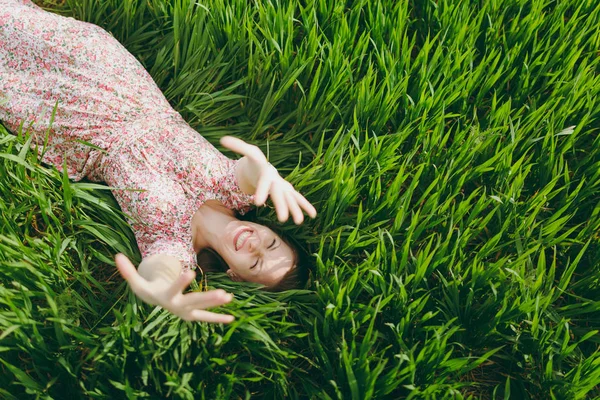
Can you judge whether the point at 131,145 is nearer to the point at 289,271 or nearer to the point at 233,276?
the point at 233,276

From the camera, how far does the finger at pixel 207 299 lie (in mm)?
1240

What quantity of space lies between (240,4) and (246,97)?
14.1 inches

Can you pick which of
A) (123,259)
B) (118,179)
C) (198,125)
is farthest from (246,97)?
(123,259)

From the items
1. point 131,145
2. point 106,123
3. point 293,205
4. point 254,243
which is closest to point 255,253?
point 254,243

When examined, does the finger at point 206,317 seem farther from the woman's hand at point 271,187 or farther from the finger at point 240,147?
the finger at point 240,147

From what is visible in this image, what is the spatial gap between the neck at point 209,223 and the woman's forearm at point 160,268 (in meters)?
0.19

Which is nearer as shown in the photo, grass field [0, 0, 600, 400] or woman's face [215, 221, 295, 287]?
grass field [0, 0, 600, 400]

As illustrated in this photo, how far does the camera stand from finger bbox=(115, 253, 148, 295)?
4.17 feet

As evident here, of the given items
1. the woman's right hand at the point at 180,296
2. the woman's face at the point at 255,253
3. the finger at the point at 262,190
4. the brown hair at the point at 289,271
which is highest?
the finger at the point at 262,190

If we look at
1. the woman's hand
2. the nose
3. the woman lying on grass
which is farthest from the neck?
the woman's hand

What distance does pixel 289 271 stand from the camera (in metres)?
1.64

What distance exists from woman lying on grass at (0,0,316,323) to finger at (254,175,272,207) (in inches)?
3.1

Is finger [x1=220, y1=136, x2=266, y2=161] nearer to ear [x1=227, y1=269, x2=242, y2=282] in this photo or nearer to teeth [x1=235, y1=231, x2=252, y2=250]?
teeth [x1=235, y1=231, x2=252, y2=250]

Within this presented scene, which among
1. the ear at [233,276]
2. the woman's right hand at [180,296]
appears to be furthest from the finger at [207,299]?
the ear at [233,276]
